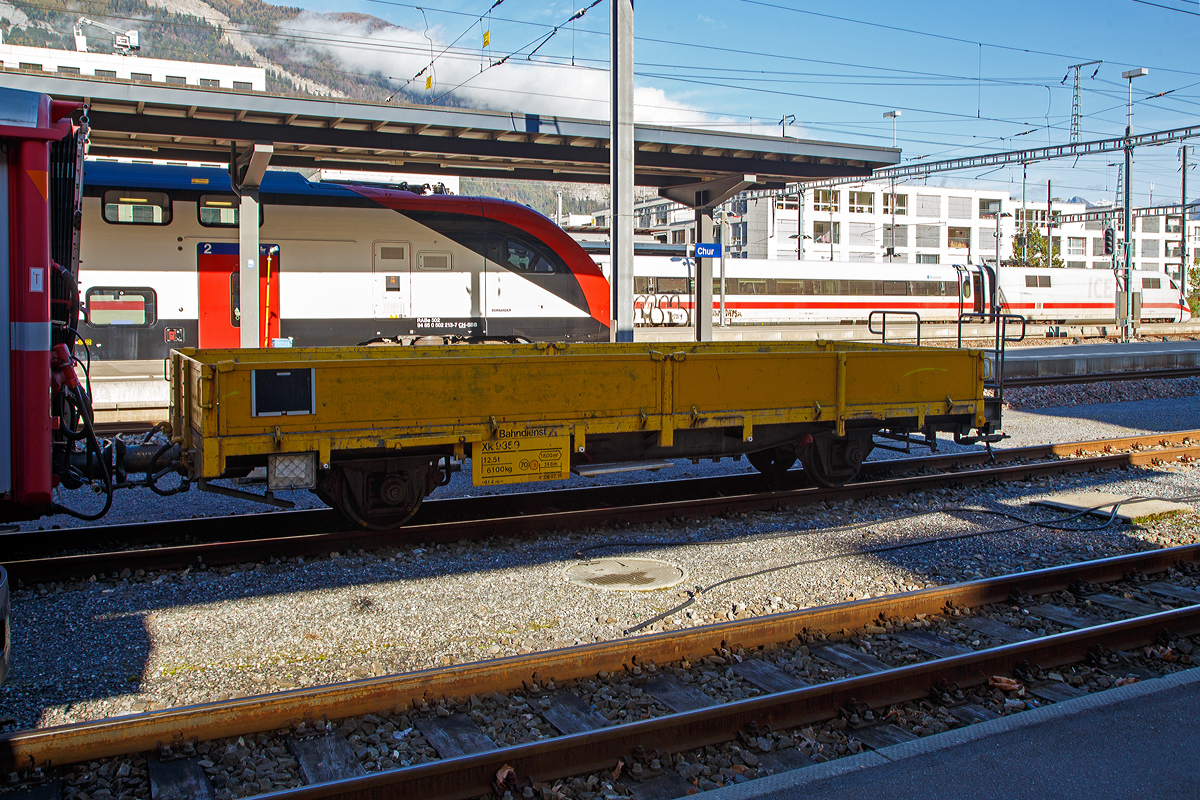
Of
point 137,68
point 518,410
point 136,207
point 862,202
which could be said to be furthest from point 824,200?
point 518,410

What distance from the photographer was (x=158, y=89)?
1359cm

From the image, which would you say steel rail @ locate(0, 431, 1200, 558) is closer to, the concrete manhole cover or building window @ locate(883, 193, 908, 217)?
the concrete manhole cover

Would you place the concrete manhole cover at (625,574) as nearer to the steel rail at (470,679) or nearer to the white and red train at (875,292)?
the steel rail at (470,679)

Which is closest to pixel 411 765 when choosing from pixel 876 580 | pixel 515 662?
pixel 515 662

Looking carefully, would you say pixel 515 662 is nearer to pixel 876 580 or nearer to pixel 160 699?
pixel 160 699

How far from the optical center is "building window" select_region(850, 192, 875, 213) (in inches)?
3177

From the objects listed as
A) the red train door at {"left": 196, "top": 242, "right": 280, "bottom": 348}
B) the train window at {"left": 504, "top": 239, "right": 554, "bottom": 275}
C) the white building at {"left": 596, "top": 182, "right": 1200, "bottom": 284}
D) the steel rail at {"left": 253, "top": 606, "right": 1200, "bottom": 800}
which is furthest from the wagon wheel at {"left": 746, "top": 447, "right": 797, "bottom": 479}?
the white building at {"left": 596, "top": 182, "right": 1200, "bottom": 284}

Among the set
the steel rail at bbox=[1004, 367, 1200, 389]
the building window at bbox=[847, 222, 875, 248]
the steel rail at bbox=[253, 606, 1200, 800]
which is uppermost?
the building window at bbox=[847, 222, 875, 248]

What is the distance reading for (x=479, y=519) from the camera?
804cm

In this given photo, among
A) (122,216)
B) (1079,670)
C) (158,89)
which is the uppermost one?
(158,89)

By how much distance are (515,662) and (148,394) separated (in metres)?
11.1

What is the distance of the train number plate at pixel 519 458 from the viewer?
692 cm

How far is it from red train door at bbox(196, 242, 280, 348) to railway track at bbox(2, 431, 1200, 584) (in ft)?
28.6

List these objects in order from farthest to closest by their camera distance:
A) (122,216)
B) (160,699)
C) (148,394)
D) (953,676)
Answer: (122,216)
(148,394)
(953,676)
(160,699)
